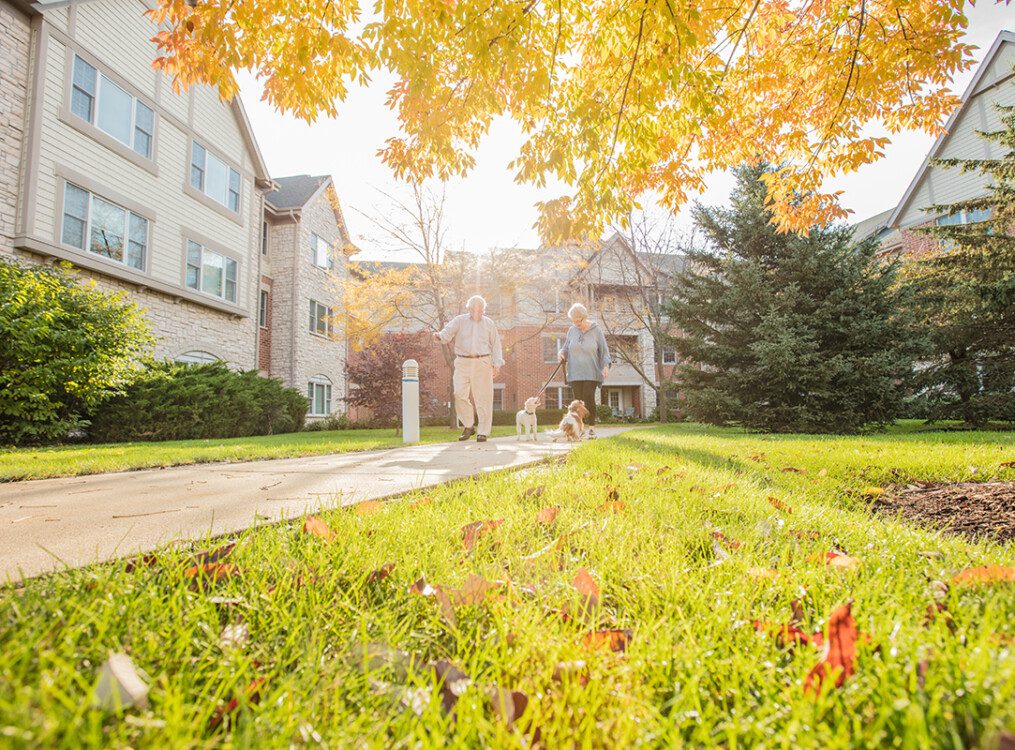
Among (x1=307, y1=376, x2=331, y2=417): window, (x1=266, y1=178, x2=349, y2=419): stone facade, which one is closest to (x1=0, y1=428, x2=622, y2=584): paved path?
(x1=266, y1=178, x2=349, y2=419): stone facade

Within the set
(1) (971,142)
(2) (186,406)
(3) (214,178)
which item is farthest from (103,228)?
(1) (971,142)

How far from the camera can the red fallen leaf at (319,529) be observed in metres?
1.61

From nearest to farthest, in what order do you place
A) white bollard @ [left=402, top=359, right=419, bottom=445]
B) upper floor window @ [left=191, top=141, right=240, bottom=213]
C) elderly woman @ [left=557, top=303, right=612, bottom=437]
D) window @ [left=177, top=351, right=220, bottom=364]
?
white bollard @ [left=402, top=359, right=419, bottom=445] → elderly woman @ [left=557, top=303, right=612, bottom=437] → window @ [left=177, top=351, right=220, bottom=364] → upper floor window @ [left=191, top=141, right=240, bottom=213]

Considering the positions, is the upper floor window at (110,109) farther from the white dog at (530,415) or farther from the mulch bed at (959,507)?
the mulch bed at (959,507)

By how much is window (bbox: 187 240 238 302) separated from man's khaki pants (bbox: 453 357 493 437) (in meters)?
10.3

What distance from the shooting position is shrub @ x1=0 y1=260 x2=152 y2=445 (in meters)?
7.08

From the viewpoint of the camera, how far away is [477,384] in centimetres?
718

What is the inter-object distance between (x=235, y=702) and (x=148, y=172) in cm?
1521

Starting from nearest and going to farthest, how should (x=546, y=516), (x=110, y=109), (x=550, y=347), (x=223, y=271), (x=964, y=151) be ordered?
(x=546, y=516) → (x=110, y=109) → (x=223, y=271) → (x=964, y=151) → (x=550, y=347)

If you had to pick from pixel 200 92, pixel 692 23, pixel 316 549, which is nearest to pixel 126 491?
pixel 316 549

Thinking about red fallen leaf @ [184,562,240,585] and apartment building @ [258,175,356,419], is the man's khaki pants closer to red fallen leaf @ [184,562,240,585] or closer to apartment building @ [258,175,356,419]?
red fallen leaf @ [184,562,240,585]

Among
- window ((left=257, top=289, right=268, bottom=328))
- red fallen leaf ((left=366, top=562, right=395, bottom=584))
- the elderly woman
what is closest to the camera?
red fallen leaf ((left=366, top=562, right=395, bottom=584))

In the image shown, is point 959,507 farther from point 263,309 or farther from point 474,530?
point 263,309

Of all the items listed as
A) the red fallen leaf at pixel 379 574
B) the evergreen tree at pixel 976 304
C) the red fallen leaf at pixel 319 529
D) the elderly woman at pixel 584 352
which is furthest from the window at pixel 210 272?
the evergreen tree at pixel 976 304
